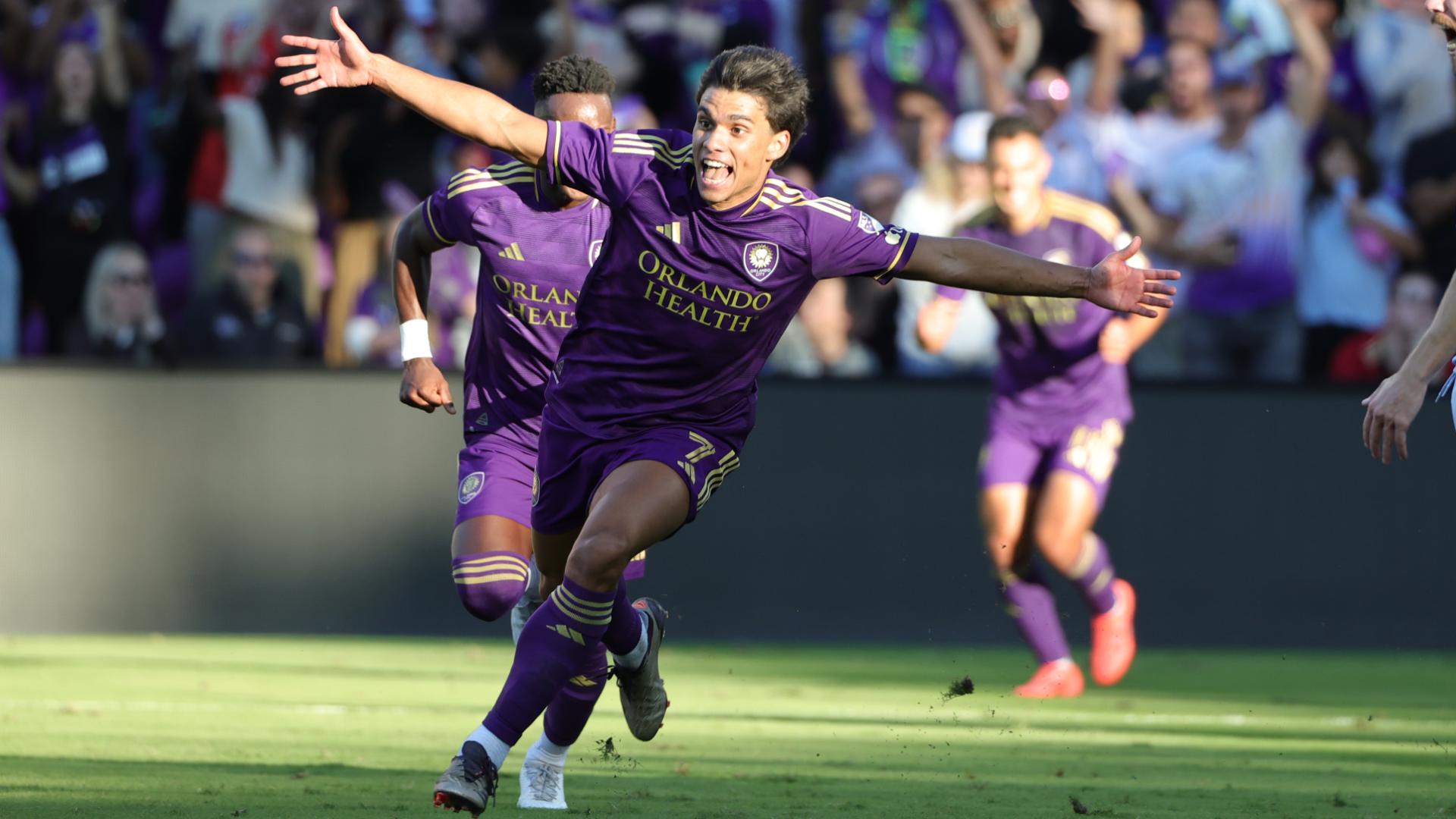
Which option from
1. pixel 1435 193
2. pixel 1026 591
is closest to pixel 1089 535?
pixel 1026 591

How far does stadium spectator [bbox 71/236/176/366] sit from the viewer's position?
39.9ft

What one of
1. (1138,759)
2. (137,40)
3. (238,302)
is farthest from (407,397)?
(137,40)

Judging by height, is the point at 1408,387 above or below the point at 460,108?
below

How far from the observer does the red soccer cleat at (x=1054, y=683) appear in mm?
9680

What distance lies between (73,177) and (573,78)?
6.34 meters

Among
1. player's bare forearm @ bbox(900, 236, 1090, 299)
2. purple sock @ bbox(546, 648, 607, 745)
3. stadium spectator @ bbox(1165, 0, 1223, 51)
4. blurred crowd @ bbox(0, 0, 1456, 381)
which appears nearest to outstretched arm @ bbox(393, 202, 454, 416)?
purple sock @ bbox(546, 648, 607, 745)

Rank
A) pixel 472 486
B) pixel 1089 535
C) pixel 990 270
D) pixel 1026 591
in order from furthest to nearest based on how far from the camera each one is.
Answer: pixel 1026 591 < pixel 1089 535 < pixel 472 486 < pixel 990 270

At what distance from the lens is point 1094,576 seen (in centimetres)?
989

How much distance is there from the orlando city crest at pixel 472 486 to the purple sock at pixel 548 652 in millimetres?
1534

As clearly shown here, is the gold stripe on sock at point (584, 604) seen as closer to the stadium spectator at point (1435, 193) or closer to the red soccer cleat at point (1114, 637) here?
the red soccer cleat at point (1114, 637)

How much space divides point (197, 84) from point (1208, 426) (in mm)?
6691

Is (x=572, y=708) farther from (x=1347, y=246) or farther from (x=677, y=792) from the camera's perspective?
(x=1347, y=246)

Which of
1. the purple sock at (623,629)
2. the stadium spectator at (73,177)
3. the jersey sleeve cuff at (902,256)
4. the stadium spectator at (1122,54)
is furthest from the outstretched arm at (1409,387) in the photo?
the stadium spectator at (73,177)

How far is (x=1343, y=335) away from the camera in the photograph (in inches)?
468
